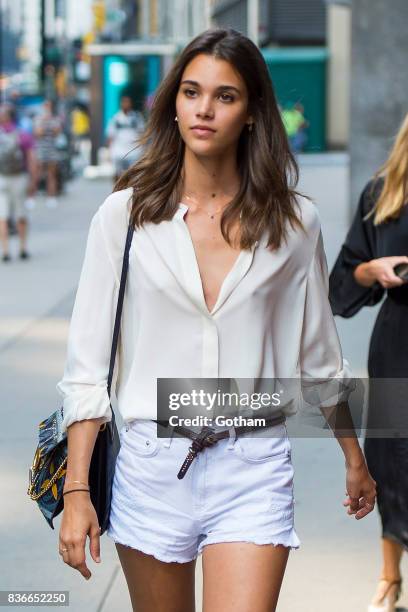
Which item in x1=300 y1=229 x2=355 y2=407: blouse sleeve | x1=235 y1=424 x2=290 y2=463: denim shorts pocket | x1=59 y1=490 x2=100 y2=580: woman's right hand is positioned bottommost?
x1=59 y1=490 x2=100 y2=580: woman's right hand

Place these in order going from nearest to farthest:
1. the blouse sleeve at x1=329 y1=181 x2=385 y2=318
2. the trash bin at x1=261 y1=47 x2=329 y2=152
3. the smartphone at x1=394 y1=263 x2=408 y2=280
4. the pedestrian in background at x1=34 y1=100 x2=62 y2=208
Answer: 1. the smartphone at x1=394 y1=263 x2=408 y2=280
2. the blouse sleeve at x1=329 y1=181 x2=385 y2=318
3. the pedestrian in background at x1=34 y1=100 x2=62 y2=208
4. the trash bin at x1=261 y1=47 x2=329 y2=152

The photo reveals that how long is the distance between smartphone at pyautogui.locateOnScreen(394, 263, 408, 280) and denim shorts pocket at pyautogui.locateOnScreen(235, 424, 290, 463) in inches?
61.0

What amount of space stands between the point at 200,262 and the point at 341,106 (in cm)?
4516

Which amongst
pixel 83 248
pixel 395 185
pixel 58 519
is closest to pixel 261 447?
pixel 395 185

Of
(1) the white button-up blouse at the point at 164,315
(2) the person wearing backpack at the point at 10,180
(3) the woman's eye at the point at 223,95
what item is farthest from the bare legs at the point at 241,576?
(2) the person wearing backpack at the point at 10,180

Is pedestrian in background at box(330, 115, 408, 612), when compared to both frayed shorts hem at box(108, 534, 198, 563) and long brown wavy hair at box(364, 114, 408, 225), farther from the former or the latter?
frayed shorts hem at box(108, 534, 198, 563)

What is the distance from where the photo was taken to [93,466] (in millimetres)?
3148

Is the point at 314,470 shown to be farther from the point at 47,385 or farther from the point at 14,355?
the point at 14,355

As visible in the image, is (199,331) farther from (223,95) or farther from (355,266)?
(355,266)

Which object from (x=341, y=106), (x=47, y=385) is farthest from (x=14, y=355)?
(x=341, y=106)

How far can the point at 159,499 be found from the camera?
10.1 ft

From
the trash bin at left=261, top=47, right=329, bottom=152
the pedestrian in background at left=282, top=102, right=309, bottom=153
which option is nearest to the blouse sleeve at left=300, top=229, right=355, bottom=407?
the pedestrian in background at left=282, top=102, right=309, bottom=153

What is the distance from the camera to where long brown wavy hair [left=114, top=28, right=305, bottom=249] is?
123 inches

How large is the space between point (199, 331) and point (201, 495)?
367 mm
